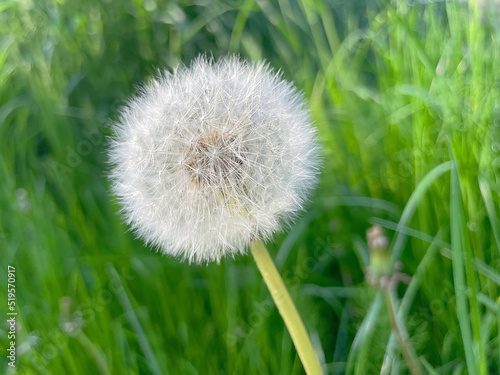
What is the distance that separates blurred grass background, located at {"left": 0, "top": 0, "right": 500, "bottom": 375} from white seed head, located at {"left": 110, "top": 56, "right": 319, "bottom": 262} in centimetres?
28

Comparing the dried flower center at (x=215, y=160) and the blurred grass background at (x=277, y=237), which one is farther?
the blurred grass background at (x=277, y=237)

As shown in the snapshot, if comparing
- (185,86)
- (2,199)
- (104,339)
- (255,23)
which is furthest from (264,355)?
(255,23)

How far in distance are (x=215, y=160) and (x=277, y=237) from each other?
2.58ft

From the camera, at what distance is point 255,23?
2373 millimetres

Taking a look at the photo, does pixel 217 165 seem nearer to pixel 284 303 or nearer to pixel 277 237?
pixel 284 303

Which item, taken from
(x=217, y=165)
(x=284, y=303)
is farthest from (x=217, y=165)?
(x=284, y=303)

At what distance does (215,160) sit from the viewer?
0.82m

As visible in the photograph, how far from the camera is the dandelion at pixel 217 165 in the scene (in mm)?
811

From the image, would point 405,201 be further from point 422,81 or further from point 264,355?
point 264,355

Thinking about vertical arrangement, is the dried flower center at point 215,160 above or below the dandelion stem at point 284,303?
above

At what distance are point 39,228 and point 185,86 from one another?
0.80 m

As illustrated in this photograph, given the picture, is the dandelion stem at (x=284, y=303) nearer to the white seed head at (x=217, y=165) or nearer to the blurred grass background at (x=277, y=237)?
the white seed head at (x=217, y=165)

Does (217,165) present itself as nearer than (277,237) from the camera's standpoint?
Yes

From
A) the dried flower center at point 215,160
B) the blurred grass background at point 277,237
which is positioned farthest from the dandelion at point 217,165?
the blurred grass background at point 277,237
